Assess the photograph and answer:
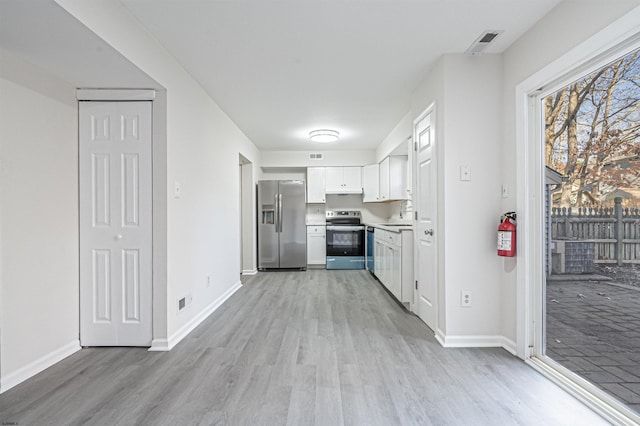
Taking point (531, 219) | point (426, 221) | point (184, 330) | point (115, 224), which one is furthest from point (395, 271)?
point (115, 224)

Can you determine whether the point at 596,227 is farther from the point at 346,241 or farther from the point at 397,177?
the point at 346,241

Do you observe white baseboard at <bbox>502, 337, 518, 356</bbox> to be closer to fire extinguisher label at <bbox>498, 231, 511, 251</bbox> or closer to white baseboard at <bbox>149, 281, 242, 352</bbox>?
fire extinguisher label at <bbox>498, 231, 511, 251</bbox>

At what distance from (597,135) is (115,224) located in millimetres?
3421

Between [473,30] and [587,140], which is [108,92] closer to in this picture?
[473,30]

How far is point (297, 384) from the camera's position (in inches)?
78.2

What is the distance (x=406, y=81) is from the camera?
10.2ft

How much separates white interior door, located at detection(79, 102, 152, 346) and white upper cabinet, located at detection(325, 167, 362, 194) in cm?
408

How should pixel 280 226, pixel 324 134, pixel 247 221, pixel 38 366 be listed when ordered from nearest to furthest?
1. pixel 38 366
2. pixel 324 134
3. pixel 247 221
4. pixel 280 226

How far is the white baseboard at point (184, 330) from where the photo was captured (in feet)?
8.29

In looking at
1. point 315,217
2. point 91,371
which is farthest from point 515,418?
point 315,217

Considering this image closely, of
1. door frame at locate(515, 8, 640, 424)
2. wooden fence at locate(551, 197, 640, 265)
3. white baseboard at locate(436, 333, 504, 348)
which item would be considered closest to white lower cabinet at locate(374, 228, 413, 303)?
white baseboard at locate(436, 333, 504, 348)

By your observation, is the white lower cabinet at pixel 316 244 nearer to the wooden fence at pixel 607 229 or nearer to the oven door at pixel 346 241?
the oven door at pixel 346 241

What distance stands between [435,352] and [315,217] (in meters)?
4.46

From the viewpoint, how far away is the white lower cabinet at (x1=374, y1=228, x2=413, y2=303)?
3.52 metres
